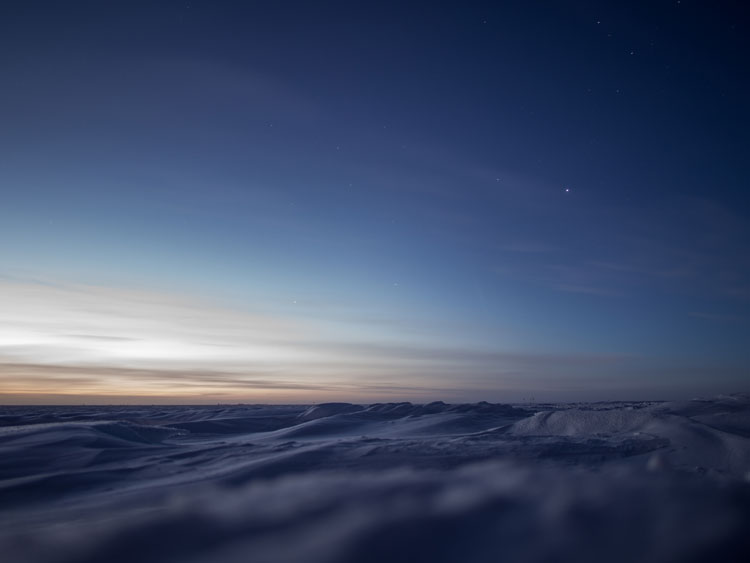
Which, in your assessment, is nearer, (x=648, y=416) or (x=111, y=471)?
(x=111, y=471)

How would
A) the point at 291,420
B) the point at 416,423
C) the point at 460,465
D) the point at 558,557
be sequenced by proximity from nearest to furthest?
1. the point at 558,557
2. the point at 460,465
3. the point at 416,423
4. the point at 291,420

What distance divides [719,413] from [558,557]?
23.9ft

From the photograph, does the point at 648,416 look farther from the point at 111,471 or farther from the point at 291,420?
the point at 291,420

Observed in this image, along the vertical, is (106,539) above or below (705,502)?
below

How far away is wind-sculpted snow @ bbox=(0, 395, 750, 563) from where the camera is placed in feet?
8.35

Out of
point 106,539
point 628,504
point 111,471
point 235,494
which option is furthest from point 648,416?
point 111,471

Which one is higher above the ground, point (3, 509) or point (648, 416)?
point (648, 416)

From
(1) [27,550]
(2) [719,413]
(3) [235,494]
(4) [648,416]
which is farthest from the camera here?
(2) [719,413]

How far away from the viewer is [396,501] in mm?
3379

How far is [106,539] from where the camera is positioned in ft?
9.44

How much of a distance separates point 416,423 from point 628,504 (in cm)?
695

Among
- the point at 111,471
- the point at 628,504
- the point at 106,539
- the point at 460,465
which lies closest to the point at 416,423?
the point at 460,465

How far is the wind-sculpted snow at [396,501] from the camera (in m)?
2.54

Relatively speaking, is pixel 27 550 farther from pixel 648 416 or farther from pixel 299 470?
pixel 648 416
